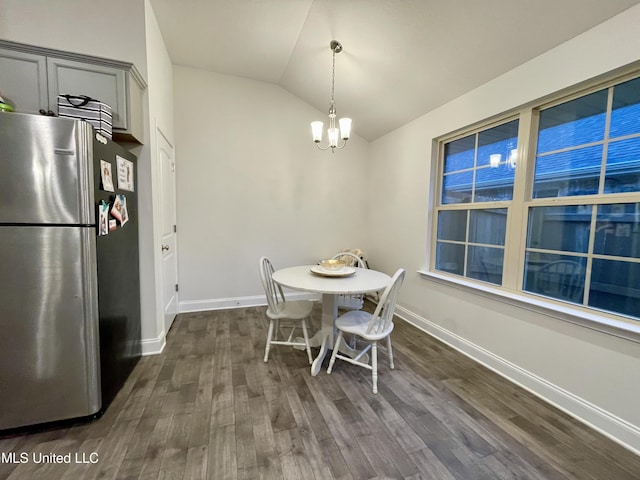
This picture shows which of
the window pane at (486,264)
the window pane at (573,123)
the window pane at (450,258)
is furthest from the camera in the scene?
the window pane at (450,258)

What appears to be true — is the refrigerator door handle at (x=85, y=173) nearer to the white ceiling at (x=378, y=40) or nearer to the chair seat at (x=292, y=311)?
the chair seat at (x=292, y=311)

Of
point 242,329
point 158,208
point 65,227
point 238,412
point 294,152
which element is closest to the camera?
point 65,227

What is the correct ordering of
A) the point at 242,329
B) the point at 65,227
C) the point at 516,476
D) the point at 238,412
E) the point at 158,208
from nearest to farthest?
the point at 516,476 < the point at 65,227 < the point at 238,412 < the point at 158,208 < the point at 242,329

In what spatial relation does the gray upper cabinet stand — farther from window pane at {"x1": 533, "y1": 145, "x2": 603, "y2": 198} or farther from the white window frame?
window pane at {"x1": 533, "y1": 145, "x2": 603, "y2": 198}

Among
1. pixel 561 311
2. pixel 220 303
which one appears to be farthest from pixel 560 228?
pixel 220 303

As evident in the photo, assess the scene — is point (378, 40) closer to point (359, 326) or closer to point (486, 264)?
point (486, 264)

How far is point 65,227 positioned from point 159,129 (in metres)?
1.46

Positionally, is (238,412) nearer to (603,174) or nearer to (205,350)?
(205,350)

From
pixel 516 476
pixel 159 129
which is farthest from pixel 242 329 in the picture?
pixel 516 476

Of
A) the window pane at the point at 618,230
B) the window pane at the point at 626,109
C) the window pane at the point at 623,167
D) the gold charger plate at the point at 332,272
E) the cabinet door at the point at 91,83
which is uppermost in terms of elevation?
the cabinet door at the point at 91,83

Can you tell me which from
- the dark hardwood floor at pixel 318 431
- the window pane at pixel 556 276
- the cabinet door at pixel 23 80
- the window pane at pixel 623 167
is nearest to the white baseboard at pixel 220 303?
the dark hardwood floor at pixel 318 431

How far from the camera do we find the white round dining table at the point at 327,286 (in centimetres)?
201

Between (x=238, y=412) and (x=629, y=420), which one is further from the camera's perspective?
(x=238, y=412)

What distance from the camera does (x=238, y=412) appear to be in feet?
5.66
